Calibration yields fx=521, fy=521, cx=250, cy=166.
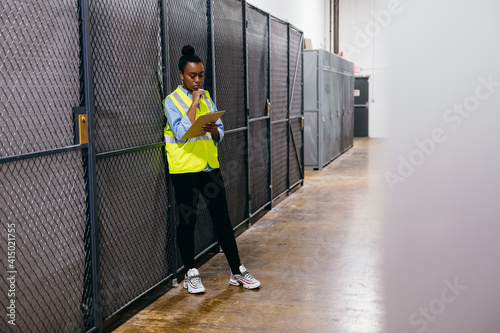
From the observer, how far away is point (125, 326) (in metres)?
3.33

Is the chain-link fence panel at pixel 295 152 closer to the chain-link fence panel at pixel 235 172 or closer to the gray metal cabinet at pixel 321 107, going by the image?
the gray metal cabinet at pixel 321 107

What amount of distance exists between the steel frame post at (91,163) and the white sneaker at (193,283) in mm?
869

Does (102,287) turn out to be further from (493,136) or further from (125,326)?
(493,136)

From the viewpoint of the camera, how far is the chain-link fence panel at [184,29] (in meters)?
3.90

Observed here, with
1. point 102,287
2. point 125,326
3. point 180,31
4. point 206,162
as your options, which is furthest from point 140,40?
point 125,326

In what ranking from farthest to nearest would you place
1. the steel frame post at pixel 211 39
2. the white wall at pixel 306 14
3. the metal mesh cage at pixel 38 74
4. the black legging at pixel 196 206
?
the white wall at pixel 306 14, the steel frame post at pixel 211 39, the black legging at pixel 196 206, the metal mesh cage at pixel 38 74

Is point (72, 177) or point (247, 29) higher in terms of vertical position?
point (247, 29)

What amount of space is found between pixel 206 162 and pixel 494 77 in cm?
227

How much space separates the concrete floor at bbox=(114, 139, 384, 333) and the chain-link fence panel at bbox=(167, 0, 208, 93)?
1619mm

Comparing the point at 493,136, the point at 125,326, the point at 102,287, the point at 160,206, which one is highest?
the point at 493,136

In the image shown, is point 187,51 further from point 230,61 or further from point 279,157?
point 279,157

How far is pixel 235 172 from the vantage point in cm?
536

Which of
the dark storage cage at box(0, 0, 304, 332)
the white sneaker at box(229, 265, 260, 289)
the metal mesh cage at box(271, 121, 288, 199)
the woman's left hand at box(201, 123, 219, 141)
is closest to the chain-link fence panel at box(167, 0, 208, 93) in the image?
the dark storage cage at box(0, 0, 304, 332)

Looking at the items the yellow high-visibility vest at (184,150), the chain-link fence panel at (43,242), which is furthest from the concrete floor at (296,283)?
the yellow high-visibility vest at (184,150)
